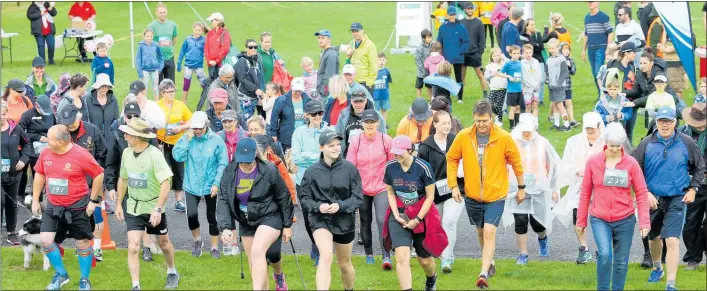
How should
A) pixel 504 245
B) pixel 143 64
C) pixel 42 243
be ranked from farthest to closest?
pixel 143 64 → pixel 504 245 → pixel 42 243

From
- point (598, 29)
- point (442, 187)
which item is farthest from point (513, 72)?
point (442, 187)

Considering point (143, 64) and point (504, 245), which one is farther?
point (143, 64)

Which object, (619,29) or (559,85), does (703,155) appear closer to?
(559,85)

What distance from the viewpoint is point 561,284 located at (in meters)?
12.2

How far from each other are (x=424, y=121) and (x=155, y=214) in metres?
3.32

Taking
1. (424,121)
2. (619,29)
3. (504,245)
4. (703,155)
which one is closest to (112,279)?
(424,121)

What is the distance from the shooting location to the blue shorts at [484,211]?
1201 cm

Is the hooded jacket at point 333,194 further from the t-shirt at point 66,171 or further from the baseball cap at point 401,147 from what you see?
the t-shirt at point 66,171

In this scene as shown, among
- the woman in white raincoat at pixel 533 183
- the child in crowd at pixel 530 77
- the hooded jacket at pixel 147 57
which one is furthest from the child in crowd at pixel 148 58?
the woman in white raincoat at pixel 533 183

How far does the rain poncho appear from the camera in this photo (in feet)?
42.9

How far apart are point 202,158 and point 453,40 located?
958cm

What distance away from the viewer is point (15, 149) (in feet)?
46.7

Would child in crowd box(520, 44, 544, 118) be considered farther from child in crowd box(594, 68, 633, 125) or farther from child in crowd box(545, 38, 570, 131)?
child in crowd box(594, 68, 633, 125)

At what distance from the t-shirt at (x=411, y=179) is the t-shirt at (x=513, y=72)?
855 centimetres
